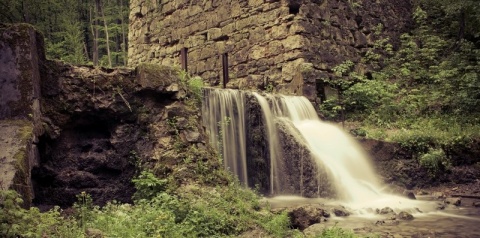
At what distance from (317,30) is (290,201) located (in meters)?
6.09

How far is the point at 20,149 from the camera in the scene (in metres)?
5.40

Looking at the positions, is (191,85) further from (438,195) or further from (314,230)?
(438,195)

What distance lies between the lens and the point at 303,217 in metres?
6.50

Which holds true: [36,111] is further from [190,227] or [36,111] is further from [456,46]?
[456,46]

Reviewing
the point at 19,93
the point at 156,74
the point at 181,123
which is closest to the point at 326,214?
the point at 181,123

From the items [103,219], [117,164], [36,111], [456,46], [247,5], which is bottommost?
[103,219]

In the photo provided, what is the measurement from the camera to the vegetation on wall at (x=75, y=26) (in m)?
19.5

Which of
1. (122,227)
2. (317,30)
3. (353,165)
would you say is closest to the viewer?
(122,227)

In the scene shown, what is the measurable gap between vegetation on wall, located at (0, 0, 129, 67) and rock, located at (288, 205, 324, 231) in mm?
12746

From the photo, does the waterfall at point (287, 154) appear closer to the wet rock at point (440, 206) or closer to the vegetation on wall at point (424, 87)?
the wet rock at point (440, 206)

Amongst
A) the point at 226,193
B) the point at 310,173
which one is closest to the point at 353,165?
the point at 310,173

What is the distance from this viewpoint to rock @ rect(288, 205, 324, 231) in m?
6.40

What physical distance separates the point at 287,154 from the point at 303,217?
3.14m

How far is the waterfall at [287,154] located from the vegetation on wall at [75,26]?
916 centimetres
